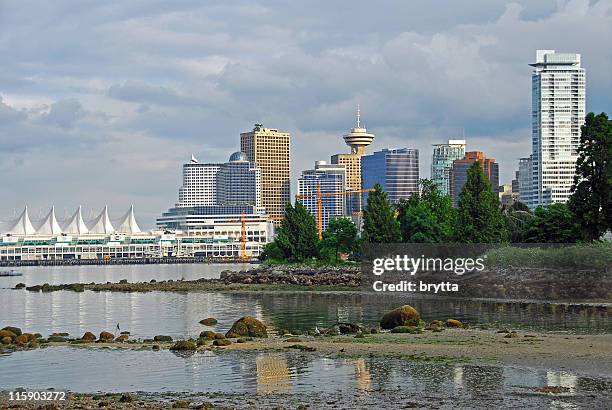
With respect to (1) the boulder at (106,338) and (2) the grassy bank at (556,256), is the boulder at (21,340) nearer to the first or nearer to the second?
(1) the boulder at (106,338)

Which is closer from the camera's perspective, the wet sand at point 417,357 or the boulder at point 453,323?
the wet sand at point 417,357

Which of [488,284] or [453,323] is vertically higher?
[488,284]

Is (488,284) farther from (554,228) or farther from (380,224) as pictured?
(380,224)

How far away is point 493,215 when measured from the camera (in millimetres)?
88312

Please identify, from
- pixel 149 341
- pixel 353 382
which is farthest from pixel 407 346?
pixel 149 341

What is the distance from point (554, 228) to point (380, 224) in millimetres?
32042

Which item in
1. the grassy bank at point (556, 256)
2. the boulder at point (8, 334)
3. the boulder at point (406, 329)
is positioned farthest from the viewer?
the grassy bank at point (556, 256)

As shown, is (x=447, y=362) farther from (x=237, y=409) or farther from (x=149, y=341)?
(x=149, y=341)

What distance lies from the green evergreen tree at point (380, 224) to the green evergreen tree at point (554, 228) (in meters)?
25.1

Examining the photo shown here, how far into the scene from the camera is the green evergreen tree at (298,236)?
140000mm

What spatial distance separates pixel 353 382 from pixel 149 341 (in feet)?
56.2

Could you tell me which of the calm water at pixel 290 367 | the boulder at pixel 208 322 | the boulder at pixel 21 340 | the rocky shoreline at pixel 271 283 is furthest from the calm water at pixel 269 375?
the rocky shoreline at pixel 271 283

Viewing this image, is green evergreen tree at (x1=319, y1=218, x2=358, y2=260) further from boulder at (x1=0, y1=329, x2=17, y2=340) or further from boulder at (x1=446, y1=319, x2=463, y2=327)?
boulder at (x1=0, y1=329, x2=17, y2=340)

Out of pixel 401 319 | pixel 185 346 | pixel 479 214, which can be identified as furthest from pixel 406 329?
pixel 479 214
